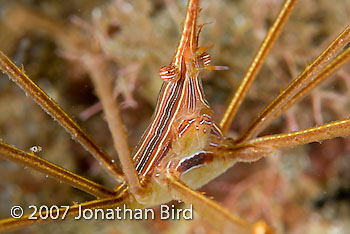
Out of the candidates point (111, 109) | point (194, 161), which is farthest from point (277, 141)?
point (111, 109)

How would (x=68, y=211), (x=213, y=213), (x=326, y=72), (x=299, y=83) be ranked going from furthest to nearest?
(x=326, y=72) < (x=299, y=83) < (x=68, y=211) < (x=213, y=213)

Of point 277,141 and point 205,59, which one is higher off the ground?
point 205,59

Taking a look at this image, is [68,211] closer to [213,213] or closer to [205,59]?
[213,213]

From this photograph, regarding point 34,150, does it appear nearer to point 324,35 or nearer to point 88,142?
point 88,142

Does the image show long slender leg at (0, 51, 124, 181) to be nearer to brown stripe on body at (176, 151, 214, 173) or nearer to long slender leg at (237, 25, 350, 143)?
brown stripe on body at (176, 151, 214, 173)

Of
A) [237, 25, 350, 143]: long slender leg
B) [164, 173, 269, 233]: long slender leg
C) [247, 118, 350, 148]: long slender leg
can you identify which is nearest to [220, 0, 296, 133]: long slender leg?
[237, 25, 350, 143]: long slender leg

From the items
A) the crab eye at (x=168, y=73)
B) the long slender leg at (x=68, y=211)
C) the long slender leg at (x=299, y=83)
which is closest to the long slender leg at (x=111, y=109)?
the long slender leg at (x=68, y=211)

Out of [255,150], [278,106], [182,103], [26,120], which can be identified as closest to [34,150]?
[182,103]
